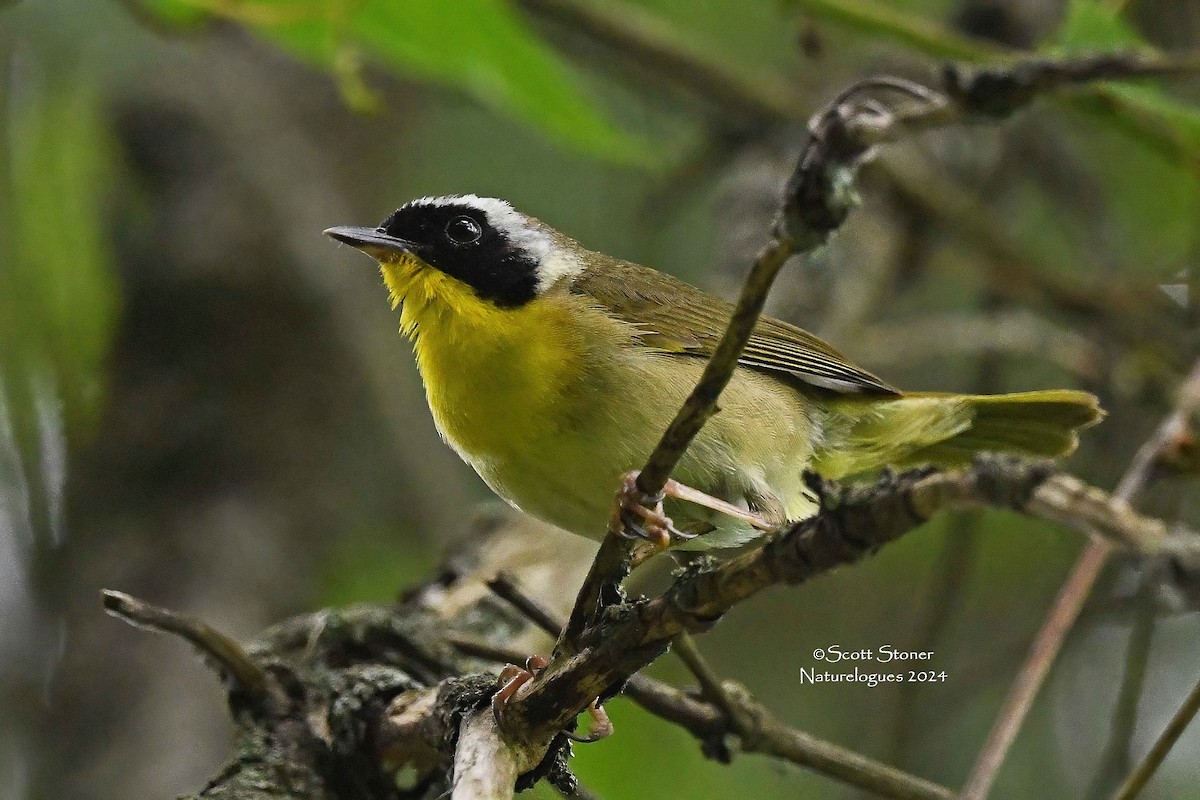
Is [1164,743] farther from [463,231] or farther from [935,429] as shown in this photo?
[463,231]

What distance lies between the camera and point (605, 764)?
13.2 ft

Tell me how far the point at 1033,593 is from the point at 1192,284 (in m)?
1.60

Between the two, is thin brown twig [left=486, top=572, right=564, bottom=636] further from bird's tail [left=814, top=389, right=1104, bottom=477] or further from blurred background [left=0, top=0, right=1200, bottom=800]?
blurred background [left=0, top=0, right=1200, bottom=800]

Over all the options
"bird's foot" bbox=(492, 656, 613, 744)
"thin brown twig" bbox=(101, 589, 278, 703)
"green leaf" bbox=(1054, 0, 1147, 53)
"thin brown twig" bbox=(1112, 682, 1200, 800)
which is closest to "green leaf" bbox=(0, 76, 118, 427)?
"thin brown twig" bbox=(101, 589, 278, 703)

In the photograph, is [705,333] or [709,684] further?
[705,333]

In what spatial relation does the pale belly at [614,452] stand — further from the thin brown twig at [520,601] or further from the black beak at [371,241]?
the black beak at [371,241]

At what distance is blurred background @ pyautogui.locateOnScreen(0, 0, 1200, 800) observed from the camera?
403 cm

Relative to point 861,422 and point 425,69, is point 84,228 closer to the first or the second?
point 425,69

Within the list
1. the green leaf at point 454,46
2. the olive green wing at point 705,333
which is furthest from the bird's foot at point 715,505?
the green leaf at point 454,46

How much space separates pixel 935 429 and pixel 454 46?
6.25 ft

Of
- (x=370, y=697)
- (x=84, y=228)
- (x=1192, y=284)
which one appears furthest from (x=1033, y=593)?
(x=84, y=228)

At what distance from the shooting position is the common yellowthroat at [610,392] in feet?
9.70

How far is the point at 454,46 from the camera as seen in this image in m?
3.94

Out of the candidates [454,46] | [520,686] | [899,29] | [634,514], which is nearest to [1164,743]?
[634,514]
